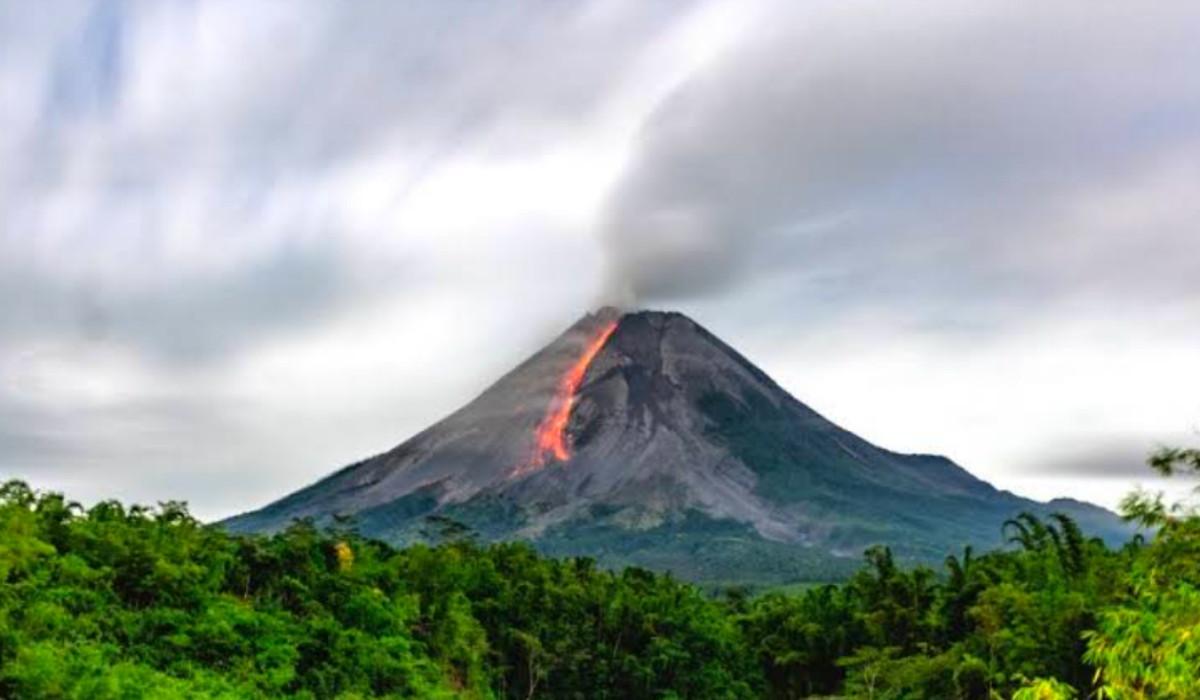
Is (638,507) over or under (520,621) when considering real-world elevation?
over

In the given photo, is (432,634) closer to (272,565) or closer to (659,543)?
(272,565)

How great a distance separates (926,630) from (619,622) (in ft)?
33.0

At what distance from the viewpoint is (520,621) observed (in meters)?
33.2

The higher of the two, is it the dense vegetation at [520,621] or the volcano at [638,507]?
the volcano at [638,507]

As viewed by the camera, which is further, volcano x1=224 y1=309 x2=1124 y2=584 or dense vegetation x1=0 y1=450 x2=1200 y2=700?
volcano x1=224 y1=309 x2=1124 y2=584

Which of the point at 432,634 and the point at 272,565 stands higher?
the point at 272,565

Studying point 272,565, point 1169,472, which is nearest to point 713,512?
point 272,565

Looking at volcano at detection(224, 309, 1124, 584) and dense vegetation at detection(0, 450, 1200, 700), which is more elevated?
volcano at detection(224, 309, 1124, 584)

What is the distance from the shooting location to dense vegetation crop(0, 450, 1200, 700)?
51.8 ft

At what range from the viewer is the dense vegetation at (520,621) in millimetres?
15781

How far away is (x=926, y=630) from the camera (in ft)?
104

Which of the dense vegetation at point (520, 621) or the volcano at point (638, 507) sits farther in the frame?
the volcano at point (638, 507)

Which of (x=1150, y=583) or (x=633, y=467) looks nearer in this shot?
(x=1150, y=583)

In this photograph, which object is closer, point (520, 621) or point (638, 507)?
point (520, 621)
